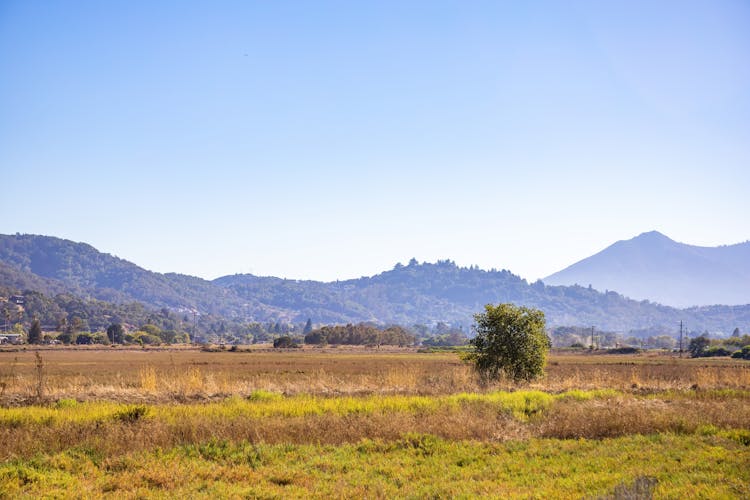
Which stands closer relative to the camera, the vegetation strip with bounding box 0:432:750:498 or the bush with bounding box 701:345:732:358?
the vegetation strip with bounding box 0:432:750:498

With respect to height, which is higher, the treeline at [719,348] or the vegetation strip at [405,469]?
the treeline at [719,348]

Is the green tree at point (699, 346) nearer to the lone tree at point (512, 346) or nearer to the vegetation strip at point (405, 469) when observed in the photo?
the lone tree at point (512, 346)

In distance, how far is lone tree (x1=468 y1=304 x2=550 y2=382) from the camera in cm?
3172

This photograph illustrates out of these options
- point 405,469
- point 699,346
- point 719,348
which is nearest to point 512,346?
point 405,469

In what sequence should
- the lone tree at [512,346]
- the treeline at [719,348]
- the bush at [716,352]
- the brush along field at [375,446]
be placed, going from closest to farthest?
the brush along field at [375,446] → the lone tree at [512,346] → the treeline at [719,348] → the bush at [716,352]

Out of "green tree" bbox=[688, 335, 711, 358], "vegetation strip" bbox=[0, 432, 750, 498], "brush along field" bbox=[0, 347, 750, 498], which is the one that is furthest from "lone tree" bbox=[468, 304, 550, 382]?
"green tree" bbox=[688, 335, 711, 358]

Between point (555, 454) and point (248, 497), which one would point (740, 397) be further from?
point (248, 497)

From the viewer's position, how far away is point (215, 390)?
26.9 m

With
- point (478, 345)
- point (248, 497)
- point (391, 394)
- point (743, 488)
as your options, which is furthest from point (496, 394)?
point (248, 497)

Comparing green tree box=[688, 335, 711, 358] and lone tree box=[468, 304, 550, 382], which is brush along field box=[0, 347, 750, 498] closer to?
lone tree box=[468, 304, 550, 382]

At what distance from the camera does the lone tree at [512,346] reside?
3172 centimetres

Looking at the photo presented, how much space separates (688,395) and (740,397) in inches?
82.6

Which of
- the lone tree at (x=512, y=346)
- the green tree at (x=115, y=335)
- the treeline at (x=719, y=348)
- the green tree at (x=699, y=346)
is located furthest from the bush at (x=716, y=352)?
the green tree at (x=115, y=335)

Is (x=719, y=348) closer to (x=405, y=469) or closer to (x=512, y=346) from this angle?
(x=512, y=346)
